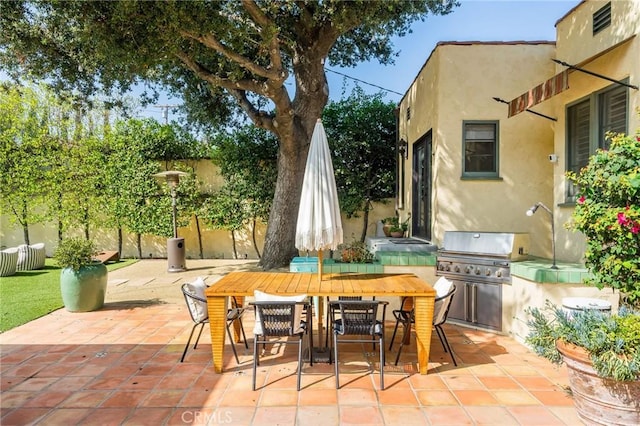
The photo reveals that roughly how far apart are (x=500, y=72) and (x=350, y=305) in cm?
501

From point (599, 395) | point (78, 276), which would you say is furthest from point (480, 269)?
point (78, 276)

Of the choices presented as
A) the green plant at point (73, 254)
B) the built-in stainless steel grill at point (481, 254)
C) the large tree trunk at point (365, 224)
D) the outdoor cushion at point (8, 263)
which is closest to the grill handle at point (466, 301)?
the built-in stainless steel grill at point (481, 254)

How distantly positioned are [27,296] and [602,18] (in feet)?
34.0

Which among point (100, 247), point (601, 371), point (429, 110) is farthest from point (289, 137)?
point (100, 247)

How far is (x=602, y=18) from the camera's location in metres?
4.72

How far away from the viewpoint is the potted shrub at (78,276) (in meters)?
6.17

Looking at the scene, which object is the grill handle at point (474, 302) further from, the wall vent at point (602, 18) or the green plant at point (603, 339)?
the wall vent at point (602, 18)

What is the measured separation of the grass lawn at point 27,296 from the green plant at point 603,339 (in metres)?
6.91

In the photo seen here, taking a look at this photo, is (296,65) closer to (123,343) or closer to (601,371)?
(123,343)

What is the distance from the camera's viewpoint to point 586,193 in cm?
353

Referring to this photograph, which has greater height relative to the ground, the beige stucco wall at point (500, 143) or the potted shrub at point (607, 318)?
the beige stucco wall at point (500, 143)

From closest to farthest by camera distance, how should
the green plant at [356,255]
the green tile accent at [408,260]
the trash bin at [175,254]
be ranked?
1. the green tile accent at [408,260]
2. the green plant at [356,255]
3. the trash bin at [175,254]

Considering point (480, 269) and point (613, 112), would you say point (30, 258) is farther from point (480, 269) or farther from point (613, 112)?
point (613, 112)

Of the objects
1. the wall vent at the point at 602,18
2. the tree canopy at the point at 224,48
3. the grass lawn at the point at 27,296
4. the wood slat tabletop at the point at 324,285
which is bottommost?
the grass lawn at the point at 27,296
